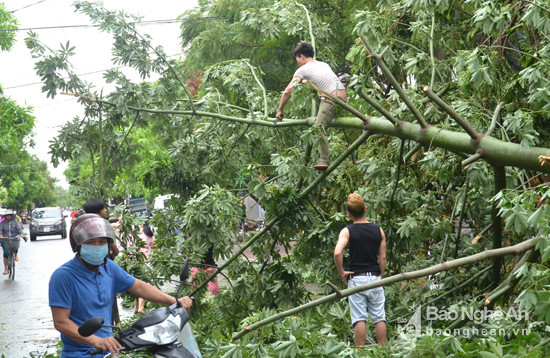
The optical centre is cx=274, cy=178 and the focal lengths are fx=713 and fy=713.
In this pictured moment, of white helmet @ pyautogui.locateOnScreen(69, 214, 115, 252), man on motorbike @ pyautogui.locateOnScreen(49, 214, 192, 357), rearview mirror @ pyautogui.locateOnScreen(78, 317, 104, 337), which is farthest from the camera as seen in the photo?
white helmet @ pyautogui.locateOnScreen(69, 214, 115, 252)

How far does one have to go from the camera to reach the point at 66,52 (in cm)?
775

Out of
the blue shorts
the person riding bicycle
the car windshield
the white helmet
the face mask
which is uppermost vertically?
the car windshield

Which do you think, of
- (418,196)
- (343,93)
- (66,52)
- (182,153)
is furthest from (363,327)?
(66,52)

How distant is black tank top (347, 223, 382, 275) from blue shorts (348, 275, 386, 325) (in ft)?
0.29

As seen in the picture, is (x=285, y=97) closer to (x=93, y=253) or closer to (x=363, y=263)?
(x=363, y=263)

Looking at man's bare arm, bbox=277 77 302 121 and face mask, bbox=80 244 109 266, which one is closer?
face mask, bbox=80 244 109 266

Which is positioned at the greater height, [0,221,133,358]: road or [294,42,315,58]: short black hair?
[294,42,315,58]: short black hair

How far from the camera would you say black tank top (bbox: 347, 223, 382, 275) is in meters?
6.34

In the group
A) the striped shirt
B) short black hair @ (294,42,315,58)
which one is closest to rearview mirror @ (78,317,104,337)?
the striped shirt

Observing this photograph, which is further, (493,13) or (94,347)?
(493,13)

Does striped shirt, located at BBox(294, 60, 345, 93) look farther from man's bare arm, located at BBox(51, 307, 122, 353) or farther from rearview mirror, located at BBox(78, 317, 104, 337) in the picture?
rearview mirror, located at BBox(78, 317, 104, 337)

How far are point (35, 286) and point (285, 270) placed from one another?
37.3 feet

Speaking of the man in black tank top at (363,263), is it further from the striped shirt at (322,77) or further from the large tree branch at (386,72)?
the large tree branch at (386,72)

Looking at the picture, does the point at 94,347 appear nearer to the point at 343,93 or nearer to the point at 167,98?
the point at 343,93
